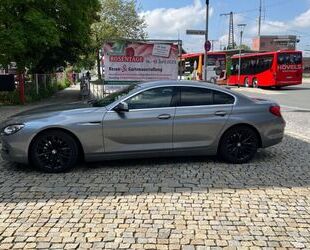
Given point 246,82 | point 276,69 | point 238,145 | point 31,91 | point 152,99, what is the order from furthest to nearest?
point 246,82, point 276,69, point 31,91, point 238,145, point 152,99

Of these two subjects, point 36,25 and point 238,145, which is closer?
point 238,145

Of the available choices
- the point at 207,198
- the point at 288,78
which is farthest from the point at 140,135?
the point at 288,78

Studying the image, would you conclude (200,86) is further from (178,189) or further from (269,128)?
(178,189)

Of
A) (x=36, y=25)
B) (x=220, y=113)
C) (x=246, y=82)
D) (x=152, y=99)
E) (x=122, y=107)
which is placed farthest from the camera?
(x=246, y=82)

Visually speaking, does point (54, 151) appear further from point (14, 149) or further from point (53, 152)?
point (14, 149)

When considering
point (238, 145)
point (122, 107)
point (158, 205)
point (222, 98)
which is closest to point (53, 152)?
point (122, 107)

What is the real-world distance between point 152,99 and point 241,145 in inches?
68.1

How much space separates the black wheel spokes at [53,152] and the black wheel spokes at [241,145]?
8.85 ft

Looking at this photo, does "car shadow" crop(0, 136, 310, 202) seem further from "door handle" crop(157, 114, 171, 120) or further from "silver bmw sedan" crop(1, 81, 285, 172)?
"door handle" crop(157, 114, 171, 120)

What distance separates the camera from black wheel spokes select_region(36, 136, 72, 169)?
21.5ft

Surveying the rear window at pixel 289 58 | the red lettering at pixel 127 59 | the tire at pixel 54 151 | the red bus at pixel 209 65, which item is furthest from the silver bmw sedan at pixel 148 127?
the red bus at pixel 209 65

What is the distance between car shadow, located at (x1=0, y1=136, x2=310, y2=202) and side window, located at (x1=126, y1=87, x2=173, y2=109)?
39.3 inches

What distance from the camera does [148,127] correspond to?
6855 mm

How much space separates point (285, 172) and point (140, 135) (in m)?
2.38
